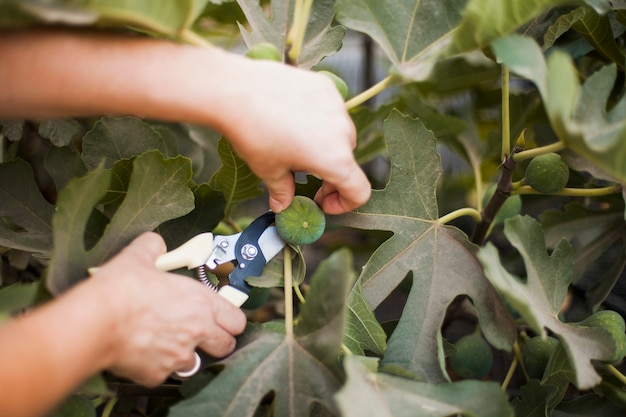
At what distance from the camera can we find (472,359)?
127 cm

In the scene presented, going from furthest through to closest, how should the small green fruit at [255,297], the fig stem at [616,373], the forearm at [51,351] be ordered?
the small green fruit at [255,297] → the fig stem at [616,373] → the forearm at [51,351]

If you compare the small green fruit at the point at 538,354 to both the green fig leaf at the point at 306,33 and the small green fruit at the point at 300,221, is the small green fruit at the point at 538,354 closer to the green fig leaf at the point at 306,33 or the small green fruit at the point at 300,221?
the small green fruit at the point at 300,221

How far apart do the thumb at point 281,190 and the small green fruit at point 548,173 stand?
48 cm

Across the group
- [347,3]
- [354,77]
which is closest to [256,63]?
[347,3]

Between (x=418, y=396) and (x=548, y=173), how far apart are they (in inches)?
18.7

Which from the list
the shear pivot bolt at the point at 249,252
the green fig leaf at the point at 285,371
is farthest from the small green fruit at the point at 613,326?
the shear pivot bolt at the point at 249,252

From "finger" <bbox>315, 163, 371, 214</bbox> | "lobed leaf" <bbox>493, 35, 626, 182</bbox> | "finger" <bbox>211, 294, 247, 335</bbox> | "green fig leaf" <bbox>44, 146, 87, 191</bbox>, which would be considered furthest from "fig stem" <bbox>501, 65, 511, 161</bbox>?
"green fig leaf" <bbox>44, 146, 87, 191</bbox>

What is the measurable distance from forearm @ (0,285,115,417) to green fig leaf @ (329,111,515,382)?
0.50 metres

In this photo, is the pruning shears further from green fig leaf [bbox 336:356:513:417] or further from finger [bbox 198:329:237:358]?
green fig leaf [bbox 336:356:513:417]

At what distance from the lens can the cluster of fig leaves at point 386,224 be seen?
31.5 inches

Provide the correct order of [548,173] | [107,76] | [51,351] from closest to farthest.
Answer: [51,351], [107,76], [548,173]

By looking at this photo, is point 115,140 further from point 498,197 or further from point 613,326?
point 613,326

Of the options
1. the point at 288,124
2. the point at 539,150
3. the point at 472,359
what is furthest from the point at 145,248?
the point at 472,359

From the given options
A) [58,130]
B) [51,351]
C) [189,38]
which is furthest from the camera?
[58,130]
